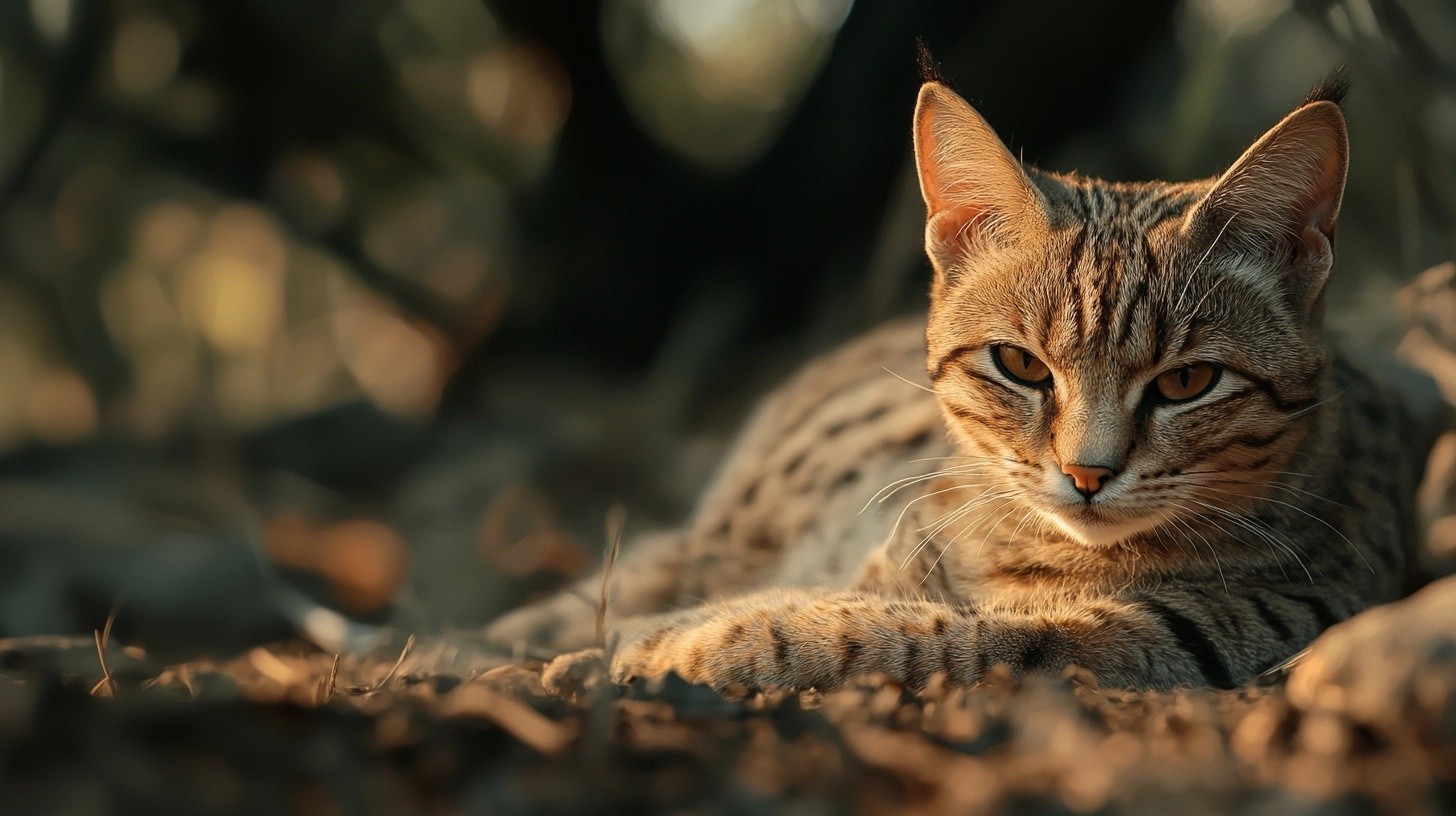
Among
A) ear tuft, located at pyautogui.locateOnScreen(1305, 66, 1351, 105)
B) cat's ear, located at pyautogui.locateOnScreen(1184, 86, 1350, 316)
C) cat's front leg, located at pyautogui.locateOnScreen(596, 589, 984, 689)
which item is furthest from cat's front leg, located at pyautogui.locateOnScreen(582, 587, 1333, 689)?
ear tuft, located at pyautogui.locateOnScreen(1305, 66, 1351, 105)

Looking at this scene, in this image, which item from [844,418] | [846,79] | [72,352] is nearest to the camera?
[844,418]

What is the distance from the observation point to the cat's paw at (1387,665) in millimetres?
1644

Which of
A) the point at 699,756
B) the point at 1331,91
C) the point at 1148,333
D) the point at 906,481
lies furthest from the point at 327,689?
the point at 1331,91

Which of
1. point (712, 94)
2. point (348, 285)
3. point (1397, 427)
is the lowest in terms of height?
point (348, 285)

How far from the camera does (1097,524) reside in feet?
9.09

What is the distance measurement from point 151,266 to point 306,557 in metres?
2.56

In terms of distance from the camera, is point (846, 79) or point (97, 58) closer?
point (846, 79)

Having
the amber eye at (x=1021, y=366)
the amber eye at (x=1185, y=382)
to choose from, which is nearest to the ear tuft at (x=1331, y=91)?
the amber eye at (x=1185, y=382)

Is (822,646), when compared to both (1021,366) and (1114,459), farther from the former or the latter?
(1021,366)

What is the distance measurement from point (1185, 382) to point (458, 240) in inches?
188

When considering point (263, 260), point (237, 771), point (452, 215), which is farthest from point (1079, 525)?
point (263, 260)

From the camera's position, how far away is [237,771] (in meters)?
1.68

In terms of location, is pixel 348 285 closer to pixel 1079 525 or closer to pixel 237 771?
pixel 1079 525

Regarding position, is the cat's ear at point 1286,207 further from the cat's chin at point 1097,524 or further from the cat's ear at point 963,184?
the cat's chin at point 1097,524
